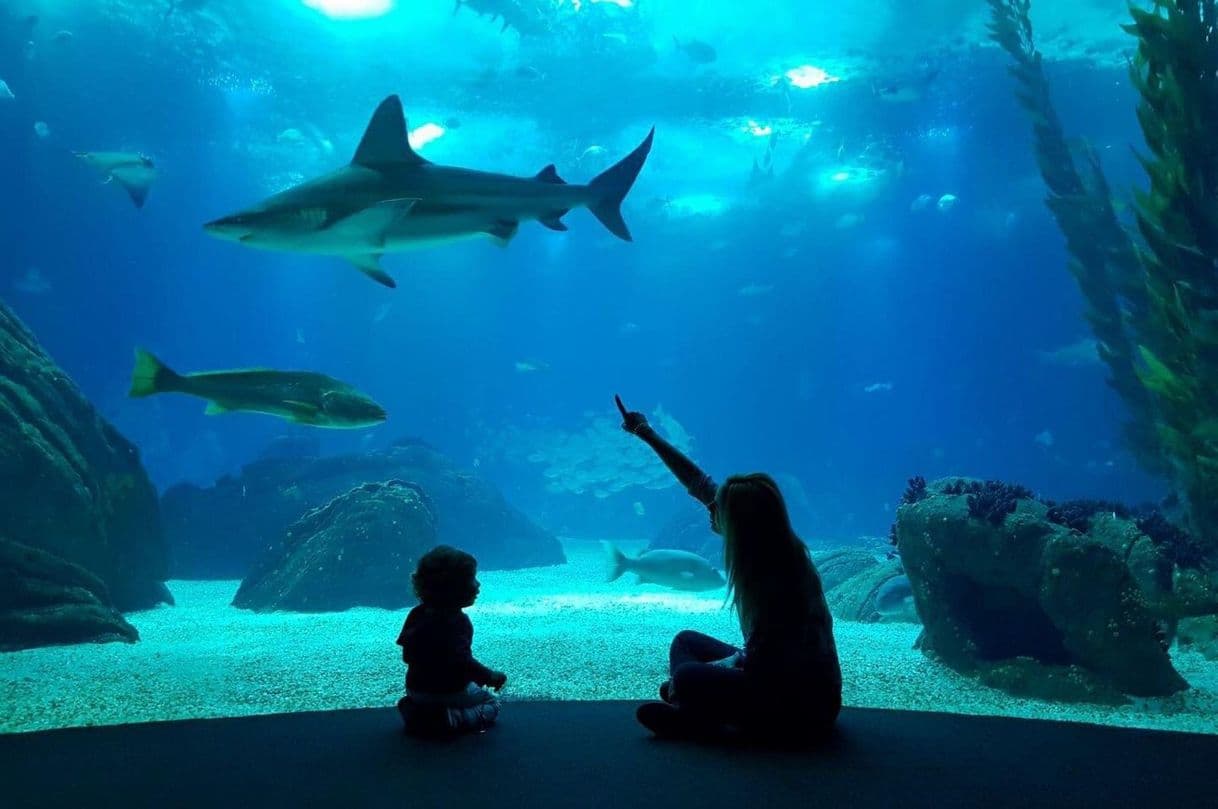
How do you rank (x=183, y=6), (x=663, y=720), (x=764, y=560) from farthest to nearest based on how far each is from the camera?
(x=183, y=6) → (x=663, y=720) → (x=764, y=560)

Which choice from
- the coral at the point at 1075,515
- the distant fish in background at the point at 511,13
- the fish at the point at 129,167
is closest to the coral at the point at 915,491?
the coral at the point at 1075,515

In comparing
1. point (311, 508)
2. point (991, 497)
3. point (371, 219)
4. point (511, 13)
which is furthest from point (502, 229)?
point (511, 13)

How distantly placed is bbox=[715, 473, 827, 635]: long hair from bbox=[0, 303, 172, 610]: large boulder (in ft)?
27.2

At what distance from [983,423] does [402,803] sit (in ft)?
140

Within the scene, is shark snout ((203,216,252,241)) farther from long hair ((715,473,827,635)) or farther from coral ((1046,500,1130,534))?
coral ((1046,500,1130,534))

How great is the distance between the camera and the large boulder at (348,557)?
1002 centimetres

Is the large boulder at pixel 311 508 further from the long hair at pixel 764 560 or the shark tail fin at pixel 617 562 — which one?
the long hair at pixel 764 560

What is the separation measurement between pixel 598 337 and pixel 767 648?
1736 inches

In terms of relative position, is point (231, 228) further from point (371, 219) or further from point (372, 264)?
point (372, 264)

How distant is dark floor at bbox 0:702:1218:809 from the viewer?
7.99 ft

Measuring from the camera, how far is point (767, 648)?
2.81m

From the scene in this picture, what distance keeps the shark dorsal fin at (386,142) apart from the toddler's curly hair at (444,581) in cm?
291

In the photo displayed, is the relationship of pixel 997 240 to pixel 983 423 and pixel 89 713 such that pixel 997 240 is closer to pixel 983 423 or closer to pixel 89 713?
pixel 983 423

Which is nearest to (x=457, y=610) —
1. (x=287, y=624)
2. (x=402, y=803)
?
(x=402, y=803)
